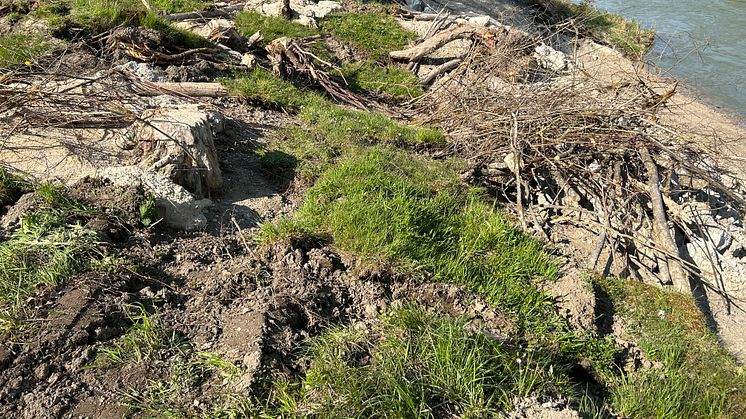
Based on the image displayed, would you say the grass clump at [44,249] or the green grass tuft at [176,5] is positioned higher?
the grass clump at [44,249]

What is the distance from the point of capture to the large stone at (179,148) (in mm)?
4820

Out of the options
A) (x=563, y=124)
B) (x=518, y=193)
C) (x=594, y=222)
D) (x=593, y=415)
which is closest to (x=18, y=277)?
(x=593, y=415)

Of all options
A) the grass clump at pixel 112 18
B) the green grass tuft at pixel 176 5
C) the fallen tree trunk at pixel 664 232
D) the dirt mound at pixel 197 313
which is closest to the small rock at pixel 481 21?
the green grass tuft at pixel 176 5

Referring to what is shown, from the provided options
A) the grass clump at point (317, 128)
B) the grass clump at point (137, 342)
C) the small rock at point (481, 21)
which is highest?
the grass clump at point (137, 342)

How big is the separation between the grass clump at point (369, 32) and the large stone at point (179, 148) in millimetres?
5253

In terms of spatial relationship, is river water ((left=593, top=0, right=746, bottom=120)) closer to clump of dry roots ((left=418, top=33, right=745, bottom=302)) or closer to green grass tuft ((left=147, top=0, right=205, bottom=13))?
clump of dry roots ((left=418, top=33, right=745, bottom=302))

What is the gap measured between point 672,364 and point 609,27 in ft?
45.3

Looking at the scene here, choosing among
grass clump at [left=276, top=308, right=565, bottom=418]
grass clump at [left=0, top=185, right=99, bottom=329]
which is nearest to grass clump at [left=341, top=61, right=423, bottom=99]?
grass clump at [left=0, top=185, right=99, bottom=329]

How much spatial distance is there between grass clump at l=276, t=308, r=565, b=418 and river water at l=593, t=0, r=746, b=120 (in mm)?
8645

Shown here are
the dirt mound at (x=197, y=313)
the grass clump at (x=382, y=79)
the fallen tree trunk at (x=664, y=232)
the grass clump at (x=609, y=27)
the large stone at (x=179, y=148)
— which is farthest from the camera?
the grass clump at (x=609, y=27)

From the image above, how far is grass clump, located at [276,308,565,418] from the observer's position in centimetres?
322

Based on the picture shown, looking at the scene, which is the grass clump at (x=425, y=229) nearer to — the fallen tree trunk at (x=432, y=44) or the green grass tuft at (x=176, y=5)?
the fallen tree trunk at (x=432, y=44)

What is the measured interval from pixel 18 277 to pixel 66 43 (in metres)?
4.55

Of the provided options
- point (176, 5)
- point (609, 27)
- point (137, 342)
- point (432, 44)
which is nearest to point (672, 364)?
point (137, 342)
